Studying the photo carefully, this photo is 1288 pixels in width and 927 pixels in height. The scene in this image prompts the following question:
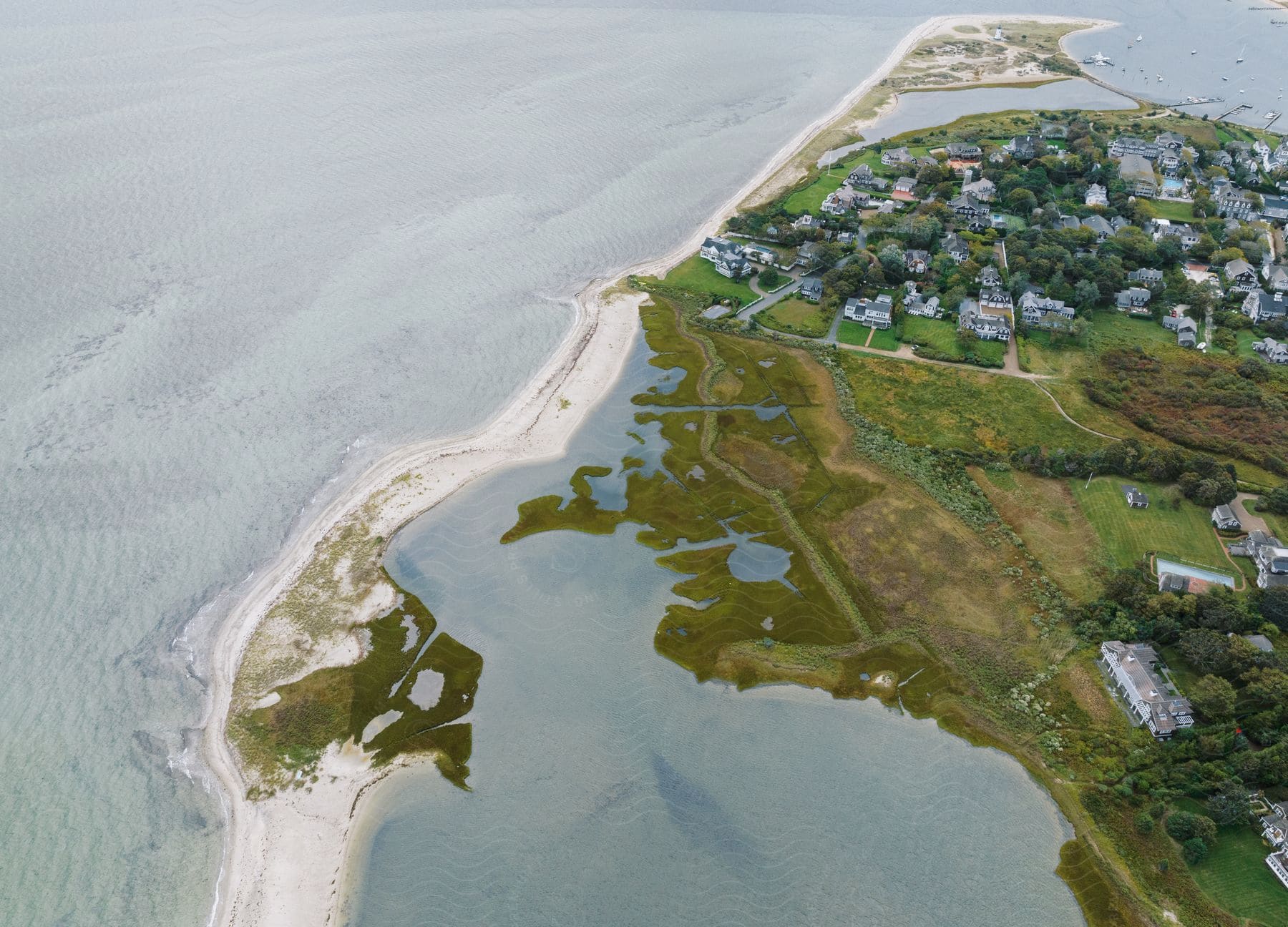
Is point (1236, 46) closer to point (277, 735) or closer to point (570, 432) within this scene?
point (570, 432)

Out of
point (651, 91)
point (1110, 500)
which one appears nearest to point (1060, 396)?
point (1110, 500)

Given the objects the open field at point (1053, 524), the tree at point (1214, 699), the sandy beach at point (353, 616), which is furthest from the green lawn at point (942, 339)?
the tree at point (1214, 699)


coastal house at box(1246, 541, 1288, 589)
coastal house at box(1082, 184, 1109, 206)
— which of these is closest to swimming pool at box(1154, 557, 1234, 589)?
coastal house at box(1246, 541, 1288, 589)

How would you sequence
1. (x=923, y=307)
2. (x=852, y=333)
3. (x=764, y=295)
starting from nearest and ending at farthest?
(x=852, y=333), (x=923, y=307), (x=764, y=295)

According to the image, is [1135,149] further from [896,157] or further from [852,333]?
[852,333]

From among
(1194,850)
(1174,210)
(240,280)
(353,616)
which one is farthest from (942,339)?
(240,280)

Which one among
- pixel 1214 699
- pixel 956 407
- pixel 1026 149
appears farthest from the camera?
pixel 1026 149

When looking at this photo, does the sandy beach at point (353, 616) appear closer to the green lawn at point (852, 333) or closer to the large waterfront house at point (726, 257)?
the large waterfront house at point (726, 257)
